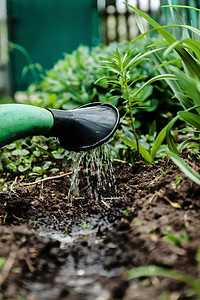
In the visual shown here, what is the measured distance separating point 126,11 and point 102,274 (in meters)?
8.38

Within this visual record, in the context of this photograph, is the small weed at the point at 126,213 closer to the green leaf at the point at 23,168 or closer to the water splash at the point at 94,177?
the water splash at the point at 94,177

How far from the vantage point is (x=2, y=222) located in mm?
1409

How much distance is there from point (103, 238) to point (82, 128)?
0.63 m

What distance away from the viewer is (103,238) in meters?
1.23

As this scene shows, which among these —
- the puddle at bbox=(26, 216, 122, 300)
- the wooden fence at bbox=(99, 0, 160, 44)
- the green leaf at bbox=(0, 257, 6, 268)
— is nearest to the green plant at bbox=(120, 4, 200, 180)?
the puddle at bbox=(26, 216, 122, 300)

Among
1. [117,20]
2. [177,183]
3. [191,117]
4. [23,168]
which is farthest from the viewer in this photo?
[117,20]

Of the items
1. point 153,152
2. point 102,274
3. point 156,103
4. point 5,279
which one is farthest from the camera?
point 156,103

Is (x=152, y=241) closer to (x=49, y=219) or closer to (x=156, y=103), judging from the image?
(x=49, y=219)

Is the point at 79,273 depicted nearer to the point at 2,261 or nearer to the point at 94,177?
the point at 2,261

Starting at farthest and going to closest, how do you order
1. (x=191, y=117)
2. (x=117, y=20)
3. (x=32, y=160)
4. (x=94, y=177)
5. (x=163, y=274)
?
(x=117, y=20) < (x=32, y=160) < (x=94, y=177) < (x=191, y=117) < (x=163, y=274)

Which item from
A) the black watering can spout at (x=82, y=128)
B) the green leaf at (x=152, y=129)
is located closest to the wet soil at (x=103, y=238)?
the black watering can spout at (x=82, y=128)

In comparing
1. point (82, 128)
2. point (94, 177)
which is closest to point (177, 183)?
point (82, 128)

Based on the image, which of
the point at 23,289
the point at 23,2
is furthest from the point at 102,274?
the point at 23,2

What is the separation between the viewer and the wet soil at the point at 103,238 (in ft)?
2.86
